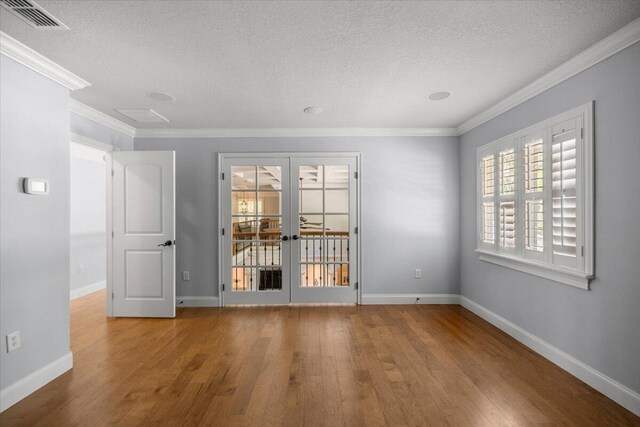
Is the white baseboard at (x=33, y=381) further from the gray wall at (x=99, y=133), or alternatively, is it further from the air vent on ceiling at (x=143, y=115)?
the air vent on ceiling at (x=143, y=115)

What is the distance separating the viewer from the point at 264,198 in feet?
15.2

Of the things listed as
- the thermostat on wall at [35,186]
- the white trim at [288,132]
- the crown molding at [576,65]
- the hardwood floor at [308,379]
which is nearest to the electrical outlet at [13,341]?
the hardwood floor at [308,379]

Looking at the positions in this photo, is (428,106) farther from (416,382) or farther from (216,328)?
(216,328)

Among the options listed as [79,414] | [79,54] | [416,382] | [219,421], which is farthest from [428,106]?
[79,414]

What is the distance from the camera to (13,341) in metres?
2.29

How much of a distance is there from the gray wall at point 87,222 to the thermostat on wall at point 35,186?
3246mm

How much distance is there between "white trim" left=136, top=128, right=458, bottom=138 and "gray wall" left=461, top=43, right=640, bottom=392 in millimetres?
1659

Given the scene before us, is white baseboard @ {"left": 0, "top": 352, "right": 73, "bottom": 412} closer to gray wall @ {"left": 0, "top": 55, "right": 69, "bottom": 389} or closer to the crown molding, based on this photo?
gray wall @ {"left": 0, "top": 55, "right": 69, "bottom": 389}

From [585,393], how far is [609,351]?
13.5 inches

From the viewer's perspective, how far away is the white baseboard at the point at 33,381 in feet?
7.25

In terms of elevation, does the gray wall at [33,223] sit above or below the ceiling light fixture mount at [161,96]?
below

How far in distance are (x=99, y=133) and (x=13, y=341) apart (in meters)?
2.48

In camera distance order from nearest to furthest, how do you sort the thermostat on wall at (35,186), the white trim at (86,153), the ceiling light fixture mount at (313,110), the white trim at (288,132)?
the thermostat on wall at (35,186)
the ceiling light fixture mount at (313,110)
the white trim at (288,132)
the white trim at (86,153)

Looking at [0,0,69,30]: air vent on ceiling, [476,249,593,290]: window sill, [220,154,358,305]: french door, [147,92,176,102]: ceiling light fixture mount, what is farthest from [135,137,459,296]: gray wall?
[0,0,69,30]: air vent on ceiling
